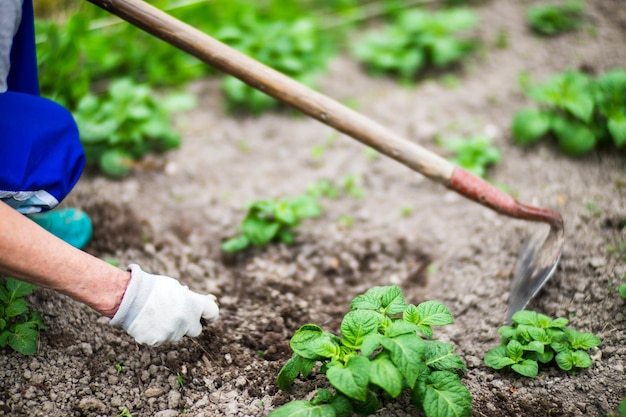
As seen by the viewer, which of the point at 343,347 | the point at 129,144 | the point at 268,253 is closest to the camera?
the point at 343,347

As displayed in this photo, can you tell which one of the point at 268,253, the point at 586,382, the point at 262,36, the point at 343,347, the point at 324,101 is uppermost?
the point at 324,101

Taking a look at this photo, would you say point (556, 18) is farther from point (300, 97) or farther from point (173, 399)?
point (173, 399)

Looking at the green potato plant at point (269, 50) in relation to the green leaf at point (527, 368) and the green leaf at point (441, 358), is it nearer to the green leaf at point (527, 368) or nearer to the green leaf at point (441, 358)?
the green leaf at point (441, 358)

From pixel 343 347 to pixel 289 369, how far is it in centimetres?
20

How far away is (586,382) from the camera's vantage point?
1762 mm

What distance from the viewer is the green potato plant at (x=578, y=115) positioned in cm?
267

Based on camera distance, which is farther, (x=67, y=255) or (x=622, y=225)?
(x=622, y=225)

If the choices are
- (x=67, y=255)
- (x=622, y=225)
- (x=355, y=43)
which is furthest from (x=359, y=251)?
(x=355, y=43)

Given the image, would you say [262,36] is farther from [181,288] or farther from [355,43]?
[181,288]

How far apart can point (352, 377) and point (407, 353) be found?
7.1 inches

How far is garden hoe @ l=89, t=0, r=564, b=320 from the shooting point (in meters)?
1.93

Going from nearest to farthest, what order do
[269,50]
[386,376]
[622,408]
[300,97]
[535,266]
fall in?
[386,376], [622,408], [300,97], [535,266], [269,50]

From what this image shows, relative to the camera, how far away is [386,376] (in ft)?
4.80

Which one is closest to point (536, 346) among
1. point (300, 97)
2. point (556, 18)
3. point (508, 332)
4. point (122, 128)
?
point (508, 332)
